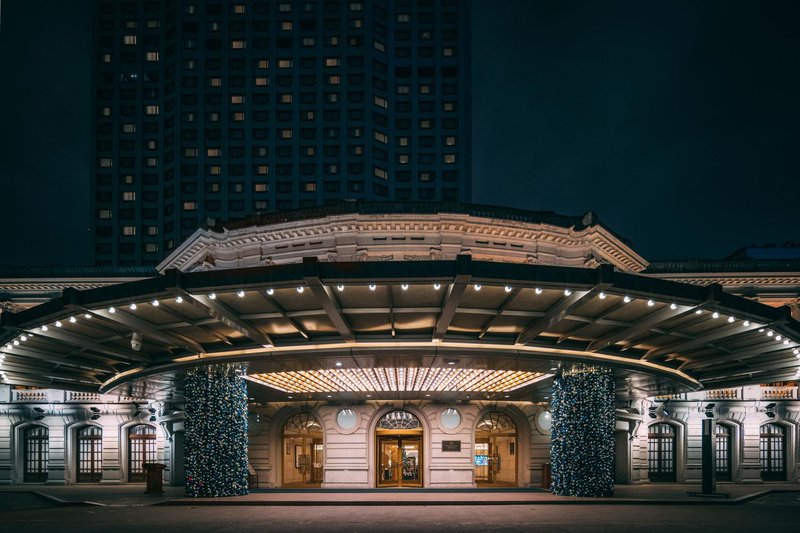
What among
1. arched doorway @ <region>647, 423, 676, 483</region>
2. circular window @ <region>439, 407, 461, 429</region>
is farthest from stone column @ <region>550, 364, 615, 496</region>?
arched doorway @ <region>647, 423, 676, 483</region>

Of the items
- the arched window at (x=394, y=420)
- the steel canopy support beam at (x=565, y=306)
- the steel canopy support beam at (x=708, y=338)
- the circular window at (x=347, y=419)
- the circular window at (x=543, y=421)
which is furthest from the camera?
the circular window at (x=543, y=421)

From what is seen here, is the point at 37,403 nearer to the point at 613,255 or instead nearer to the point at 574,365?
the point at 574,365

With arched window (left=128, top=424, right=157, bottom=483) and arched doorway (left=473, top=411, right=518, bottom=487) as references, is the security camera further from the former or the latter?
arched window (left=128, top=424, right=157, bottom=483)

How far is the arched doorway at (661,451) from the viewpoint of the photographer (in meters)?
41.4

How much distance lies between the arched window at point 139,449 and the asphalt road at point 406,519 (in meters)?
16.2

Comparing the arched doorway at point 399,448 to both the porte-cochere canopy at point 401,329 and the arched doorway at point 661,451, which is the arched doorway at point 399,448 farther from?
the arched doorway at point 661,451

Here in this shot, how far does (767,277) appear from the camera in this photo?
42.9 meters

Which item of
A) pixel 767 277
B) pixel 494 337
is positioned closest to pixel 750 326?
pixel 494 337

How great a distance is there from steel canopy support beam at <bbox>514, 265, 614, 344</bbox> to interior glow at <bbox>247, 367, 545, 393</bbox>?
15.0 feet

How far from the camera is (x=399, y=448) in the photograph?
35.5 meters

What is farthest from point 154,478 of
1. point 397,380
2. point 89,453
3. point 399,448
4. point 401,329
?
point 401,329

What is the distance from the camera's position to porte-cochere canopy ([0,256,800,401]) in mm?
16484

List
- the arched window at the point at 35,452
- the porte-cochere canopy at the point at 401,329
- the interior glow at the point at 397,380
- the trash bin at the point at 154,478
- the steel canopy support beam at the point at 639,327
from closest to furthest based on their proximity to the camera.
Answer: the porte-cochere canopy at the point at 401,329, the steel canopy support beam at the point at 639,327, the interior glow at the point at 397,380, the trash bin at the point at 154,478, the arched window at the point at 35,452


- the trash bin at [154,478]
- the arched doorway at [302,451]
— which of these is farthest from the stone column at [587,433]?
the trash bin at [154,478]
